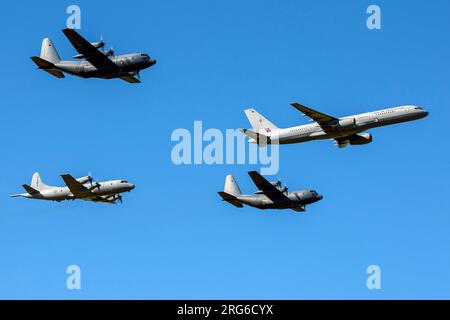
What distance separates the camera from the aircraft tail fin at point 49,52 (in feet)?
362

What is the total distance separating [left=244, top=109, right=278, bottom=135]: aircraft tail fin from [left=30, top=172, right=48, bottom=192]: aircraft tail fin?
1148 inches

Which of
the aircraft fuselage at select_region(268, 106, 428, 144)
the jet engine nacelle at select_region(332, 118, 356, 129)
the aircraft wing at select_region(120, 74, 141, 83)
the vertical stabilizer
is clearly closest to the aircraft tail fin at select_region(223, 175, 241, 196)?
the aircraft fuselage at select_region(268, 106, 428, 144)

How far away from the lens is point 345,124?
11738 centimetres

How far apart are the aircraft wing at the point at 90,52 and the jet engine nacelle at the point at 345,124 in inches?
1155

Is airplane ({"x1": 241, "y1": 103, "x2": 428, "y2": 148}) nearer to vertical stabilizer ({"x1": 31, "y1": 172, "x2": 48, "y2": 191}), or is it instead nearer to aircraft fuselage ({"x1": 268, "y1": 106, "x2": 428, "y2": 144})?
aircraft fuselage ({"x1": 268, "y1": 106, "x2": 428, "y2": 144})

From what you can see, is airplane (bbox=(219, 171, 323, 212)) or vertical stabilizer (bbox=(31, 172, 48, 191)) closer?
airplane (bbox=(219, 171, 323, 212))

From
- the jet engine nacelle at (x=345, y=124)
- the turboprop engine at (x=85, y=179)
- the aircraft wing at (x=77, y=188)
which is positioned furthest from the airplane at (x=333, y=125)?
the aircraft wing at (x=77, y=188)

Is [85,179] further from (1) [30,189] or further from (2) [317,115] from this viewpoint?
(2) [317,115]

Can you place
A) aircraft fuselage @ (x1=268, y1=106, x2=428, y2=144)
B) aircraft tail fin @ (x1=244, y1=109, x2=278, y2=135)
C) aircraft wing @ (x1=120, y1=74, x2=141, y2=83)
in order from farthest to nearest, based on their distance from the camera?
aircraft tail fin @ (x1=244, y1=109, x2=278, y2=135)
aircraft fuselage @ (x1=268, y1=106, x2=428, y2=144)
aircraft wing @ (x1=120, y1=74, x2=141, y2=83)

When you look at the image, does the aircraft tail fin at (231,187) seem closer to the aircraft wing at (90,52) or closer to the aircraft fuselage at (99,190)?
the aircraft fuselage at (99,190)

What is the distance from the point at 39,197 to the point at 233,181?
82.6ft

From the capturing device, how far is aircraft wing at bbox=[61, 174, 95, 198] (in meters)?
116
